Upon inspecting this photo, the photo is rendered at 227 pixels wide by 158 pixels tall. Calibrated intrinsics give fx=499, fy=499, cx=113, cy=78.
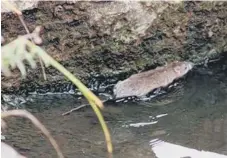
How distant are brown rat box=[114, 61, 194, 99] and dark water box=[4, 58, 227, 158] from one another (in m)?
0.07

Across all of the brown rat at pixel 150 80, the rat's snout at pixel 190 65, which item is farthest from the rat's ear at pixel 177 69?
the rat's snout at pixel 190 65

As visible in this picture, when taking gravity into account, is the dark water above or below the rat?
below

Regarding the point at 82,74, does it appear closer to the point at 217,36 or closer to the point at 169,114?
the point at 169,114

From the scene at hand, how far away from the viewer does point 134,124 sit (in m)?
2.75

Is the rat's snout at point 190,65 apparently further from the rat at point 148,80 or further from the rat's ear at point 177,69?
the rat's ear at point 177,69

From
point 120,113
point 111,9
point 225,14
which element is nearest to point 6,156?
point 120,113

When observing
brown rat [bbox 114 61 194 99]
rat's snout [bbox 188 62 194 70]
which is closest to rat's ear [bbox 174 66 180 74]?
brown rat [bbox 114 61 194 99]

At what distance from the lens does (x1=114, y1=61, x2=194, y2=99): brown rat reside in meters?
2.99

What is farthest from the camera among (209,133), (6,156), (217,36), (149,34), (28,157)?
(217,36)

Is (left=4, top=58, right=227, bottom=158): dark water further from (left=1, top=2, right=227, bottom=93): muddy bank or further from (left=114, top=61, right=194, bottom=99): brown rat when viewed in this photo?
(left=1, top=2, right=227, bottom=93): muddy bank

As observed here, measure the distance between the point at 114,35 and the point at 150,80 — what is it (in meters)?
0.36

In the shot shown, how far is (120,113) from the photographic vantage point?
2.85 meters

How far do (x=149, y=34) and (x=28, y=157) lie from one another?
44.5 inches

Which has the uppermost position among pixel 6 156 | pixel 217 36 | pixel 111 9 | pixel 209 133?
pixel 111 9
